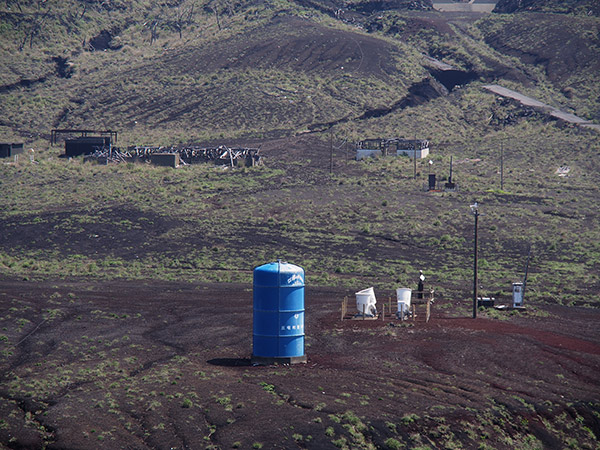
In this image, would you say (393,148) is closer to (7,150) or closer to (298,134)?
(298,134)

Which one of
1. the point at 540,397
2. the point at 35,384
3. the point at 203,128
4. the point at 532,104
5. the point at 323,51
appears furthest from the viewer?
the point at 323,51

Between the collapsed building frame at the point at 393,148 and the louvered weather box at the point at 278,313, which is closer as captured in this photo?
the louvered weather box at the point at 278,313

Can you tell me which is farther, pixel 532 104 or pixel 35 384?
pixel 532 104

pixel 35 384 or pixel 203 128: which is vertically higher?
pixel 203 128

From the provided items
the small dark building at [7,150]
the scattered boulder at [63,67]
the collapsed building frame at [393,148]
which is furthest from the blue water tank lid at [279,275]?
the scattered boulder at [63,67]

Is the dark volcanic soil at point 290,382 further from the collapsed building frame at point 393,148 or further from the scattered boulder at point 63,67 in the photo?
the scattered boulder at point 63,67

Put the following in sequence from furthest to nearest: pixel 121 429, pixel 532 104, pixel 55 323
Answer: pixel 532 104 → pixel 55 323 → pixel 121 429

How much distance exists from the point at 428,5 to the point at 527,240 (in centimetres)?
11100

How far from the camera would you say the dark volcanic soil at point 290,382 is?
21969mm

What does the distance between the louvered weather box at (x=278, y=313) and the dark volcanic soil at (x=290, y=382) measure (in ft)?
2.27

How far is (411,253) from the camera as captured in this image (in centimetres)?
5966

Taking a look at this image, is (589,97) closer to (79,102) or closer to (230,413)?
(79,102)

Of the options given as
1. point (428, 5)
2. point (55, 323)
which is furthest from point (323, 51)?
point (55, 323)

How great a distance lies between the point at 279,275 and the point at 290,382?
3602 mm
